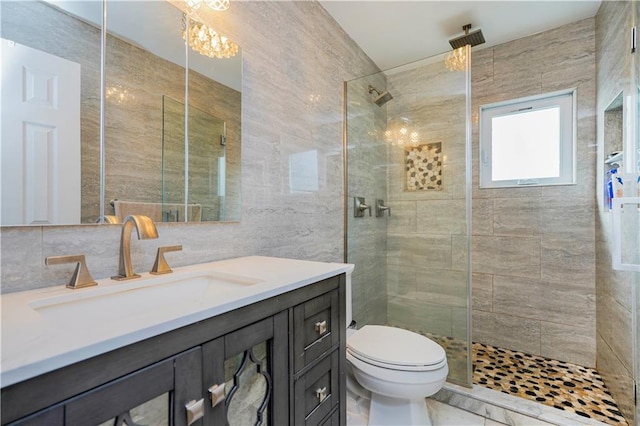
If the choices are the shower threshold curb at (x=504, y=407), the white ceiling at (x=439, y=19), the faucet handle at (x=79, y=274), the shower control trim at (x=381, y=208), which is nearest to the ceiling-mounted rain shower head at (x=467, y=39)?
the white ceiling at (x=439, y=19)

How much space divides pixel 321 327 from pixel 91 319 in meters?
0.64

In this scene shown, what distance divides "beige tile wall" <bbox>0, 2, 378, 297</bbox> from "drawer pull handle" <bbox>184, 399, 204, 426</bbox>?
0.53 metres

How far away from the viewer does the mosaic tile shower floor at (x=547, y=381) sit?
5.54 ft

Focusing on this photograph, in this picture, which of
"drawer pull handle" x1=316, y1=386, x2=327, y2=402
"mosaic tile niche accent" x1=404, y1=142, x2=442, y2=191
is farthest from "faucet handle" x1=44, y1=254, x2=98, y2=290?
"mosaic tile niche accent" x1=404, y1=142, x2=442, y2=191

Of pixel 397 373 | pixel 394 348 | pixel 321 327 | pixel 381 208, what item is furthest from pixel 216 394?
pixel 381 208

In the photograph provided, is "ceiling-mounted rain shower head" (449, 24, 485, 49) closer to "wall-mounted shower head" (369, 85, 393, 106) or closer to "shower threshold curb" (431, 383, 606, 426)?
"wall-mounted shower head" (369, 85, 393, 106)

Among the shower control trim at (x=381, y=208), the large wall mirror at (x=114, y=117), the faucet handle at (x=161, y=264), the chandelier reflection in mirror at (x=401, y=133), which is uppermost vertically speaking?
the chandelier reflection in mirror at (x=401, y=133)

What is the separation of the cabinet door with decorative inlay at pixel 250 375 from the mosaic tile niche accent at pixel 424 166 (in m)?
1.82

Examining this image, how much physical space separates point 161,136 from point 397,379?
57.2 inches

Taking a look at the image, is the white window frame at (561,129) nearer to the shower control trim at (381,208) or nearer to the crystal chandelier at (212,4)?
the shower control trim at (381,208)

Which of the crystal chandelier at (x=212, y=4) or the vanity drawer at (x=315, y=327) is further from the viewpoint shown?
the crystal chandelier at (x=212, y=4)

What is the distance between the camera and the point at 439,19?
2117mm

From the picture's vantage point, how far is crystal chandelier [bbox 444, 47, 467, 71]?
1.98 m

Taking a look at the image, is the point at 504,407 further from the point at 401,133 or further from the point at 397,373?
the point at 401,133
